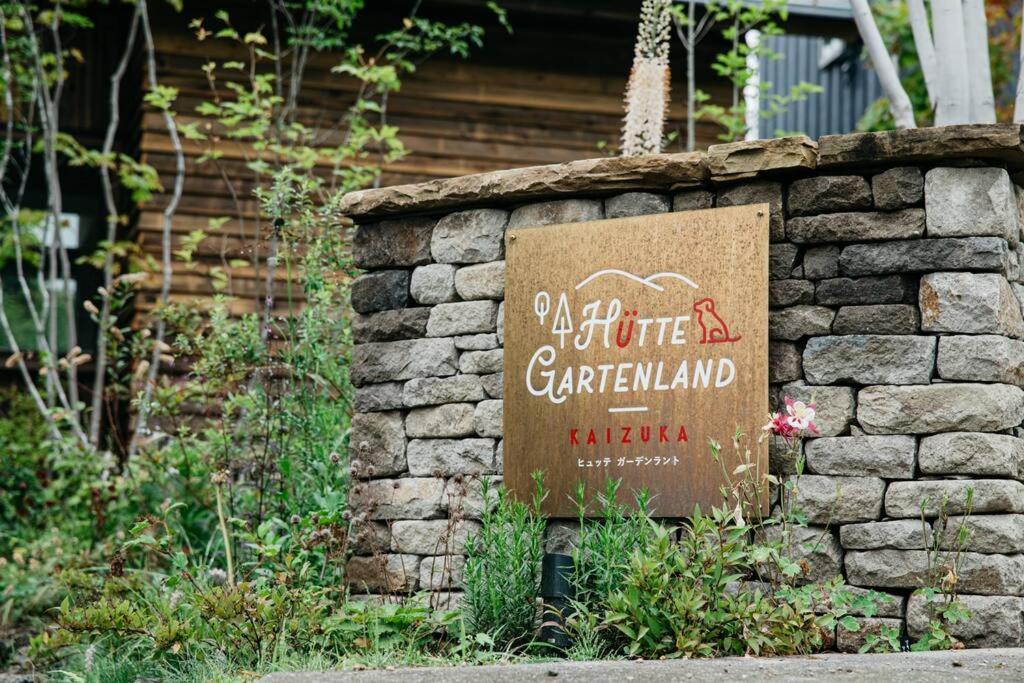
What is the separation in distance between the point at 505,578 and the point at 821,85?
12.0 m

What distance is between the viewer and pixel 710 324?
180 inches

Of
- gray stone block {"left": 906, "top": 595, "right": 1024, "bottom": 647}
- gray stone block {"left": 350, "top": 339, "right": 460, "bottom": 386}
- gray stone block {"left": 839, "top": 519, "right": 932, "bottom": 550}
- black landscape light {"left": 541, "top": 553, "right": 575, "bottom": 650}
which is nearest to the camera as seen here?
gray stone block {"left": 906, "top": 595, "right": 1024, "bottom": 647}

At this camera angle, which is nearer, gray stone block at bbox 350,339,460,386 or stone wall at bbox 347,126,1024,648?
stone wall at bbox 347,126,1024,648

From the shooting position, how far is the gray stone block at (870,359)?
4336 millimetres

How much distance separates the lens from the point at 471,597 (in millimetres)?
4633

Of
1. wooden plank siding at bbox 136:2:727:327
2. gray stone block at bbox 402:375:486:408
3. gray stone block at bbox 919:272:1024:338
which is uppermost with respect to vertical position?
wooden plank siding at bbox 136:2:727:327

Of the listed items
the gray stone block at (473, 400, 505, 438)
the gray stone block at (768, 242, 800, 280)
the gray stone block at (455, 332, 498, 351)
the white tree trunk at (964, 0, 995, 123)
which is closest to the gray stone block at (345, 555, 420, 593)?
the gray stone block at (473, 400, 505, 438)

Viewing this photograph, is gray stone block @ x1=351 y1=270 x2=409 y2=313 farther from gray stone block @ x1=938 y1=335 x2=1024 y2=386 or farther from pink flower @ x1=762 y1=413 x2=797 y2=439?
gray stone block @ x1=938 y1=335 x2=1024 y2=386

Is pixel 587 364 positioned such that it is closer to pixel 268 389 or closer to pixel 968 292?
pixel 968 292

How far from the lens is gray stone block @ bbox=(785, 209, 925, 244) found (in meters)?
4.39

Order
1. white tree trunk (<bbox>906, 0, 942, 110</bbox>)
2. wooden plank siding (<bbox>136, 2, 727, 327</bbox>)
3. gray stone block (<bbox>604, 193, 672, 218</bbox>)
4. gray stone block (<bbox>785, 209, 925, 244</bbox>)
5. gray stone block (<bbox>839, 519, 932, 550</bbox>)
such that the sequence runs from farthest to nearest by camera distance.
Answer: wooden plank siding (<bbox>136, 2, 727, 327</bbox>) < white tree trunk (<bbox>906, 0, 942, 110</bbox>) < gray stone block (<bbox>604, 193, 672, 218</bbox>) < gray stone block (<bbox>785, 209, 925, 244</bbox>) < gray stone block (<bbox>839, 519, 932, 550</bbox>)

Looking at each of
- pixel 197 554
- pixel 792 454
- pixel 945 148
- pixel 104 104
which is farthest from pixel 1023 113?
pixel 104 104

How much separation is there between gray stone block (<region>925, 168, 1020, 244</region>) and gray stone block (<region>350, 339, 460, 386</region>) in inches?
76.1

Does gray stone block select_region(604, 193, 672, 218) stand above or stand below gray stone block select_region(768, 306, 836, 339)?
above
